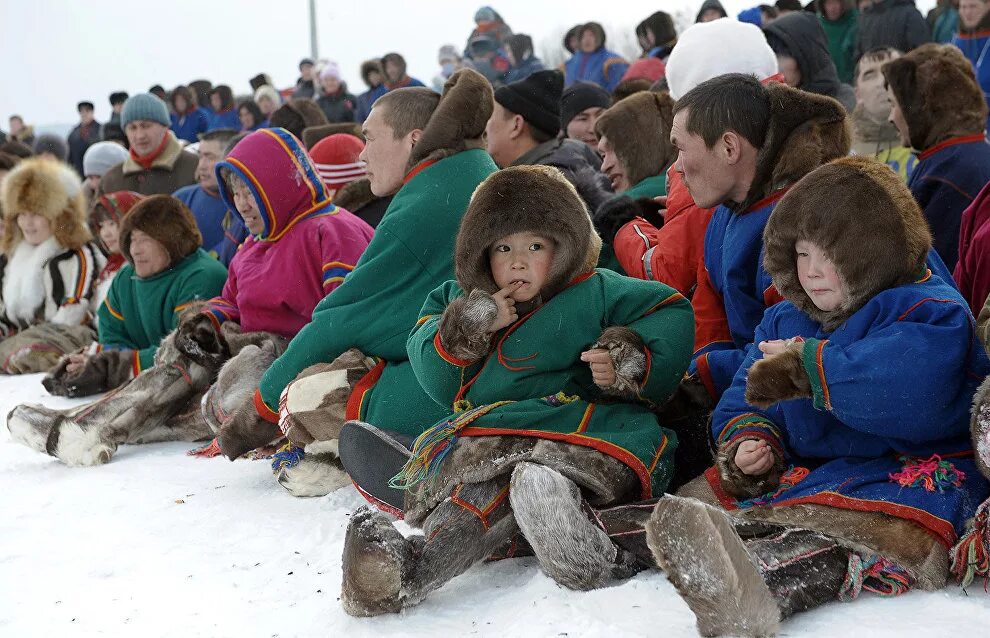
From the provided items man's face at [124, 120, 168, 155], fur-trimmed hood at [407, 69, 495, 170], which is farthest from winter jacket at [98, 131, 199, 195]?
fur-trimmed hood at [407, 69, 495, 170]

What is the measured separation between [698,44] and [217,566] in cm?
263

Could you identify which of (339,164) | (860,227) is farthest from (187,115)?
(860,227)

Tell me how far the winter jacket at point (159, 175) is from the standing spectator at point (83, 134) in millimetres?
5920

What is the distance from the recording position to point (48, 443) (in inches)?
183

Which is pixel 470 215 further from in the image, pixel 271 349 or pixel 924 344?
pixel 271 349

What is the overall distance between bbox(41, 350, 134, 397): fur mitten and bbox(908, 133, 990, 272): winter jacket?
13.8 ft

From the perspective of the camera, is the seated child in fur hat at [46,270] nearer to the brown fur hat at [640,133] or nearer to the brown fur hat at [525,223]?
the brown fur hat at [640,133]

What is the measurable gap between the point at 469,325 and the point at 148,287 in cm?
335

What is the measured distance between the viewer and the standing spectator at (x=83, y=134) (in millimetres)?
14391

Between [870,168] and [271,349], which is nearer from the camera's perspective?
[870,168]

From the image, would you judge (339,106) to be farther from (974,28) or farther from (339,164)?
(974,28)

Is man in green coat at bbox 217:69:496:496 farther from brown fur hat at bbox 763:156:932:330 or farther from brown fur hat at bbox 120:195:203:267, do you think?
brown fur hat at bbox 120:195:203:267

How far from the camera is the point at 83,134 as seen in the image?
47.9 feet

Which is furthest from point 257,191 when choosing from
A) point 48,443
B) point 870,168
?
point 870,168
